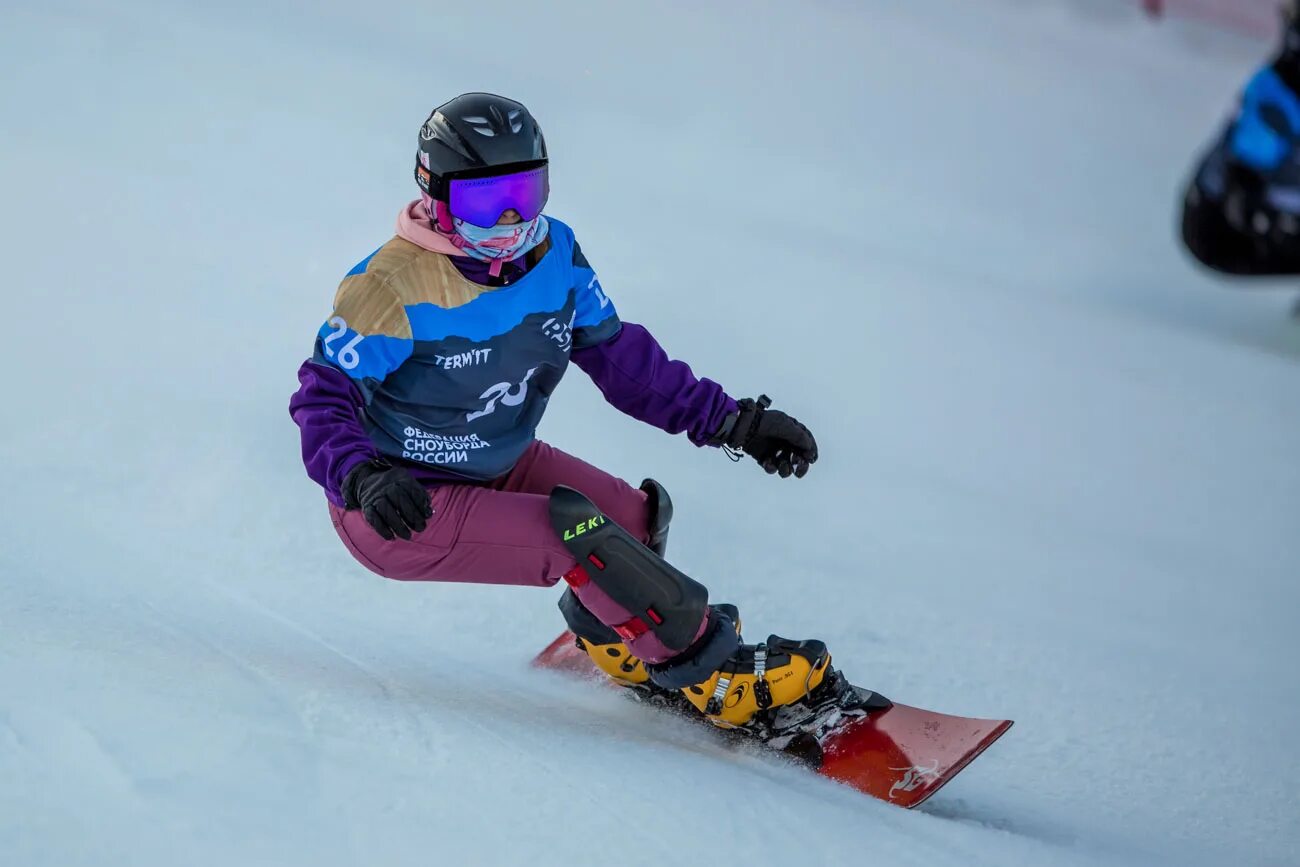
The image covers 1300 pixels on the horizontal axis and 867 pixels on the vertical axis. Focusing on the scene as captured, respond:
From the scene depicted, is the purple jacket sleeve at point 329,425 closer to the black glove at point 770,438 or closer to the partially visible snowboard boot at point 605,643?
the partially visible snowboard boot at point 605,643

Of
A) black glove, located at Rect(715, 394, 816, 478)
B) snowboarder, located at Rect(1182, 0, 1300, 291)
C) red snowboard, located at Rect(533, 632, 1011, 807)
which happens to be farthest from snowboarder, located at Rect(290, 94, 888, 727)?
snowboarder, located at Rect(1182, 0, 1300, 291)

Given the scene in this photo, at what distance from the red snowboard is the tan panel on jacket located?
1375mm

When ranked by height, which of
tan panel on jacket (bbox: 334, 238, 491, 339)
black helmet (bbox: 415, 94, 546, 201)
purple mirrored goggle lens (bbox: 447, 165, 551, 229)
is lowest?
tan panel on jacket (bbox: 334, 238, 491, 339)

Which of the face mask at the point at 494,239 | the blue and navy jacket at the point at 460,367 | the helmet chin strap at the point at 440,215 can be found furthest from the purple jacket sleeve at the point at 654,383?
the helmet chin strap at the point at 440,215

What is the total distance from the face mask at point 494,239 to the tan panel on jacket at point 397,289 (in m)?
0.06

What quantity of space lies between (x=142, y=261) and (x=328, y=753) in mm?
4002

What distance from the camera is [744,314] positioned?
6840 millimetres

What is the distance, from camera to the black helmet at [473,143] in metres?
2.82

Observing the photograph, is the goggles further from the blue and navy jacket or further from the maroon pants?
the maroon pants

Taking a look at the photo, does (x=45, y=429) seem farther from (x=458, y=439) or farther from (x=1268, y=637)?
(x=1268, y=637)

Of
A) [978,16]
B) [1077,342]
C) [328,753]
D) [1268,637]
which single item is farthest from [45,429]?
[978,16]

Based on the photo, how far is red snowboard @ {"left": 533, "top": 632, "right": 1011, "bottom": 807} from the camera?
117 inches

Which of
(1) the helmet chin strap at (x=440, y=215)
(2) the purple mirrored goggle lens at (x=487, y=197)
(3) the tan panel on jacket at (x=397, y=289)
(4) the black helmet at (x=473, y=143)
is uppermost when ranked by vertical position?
(4) the black helmet at (x=473, y=143)

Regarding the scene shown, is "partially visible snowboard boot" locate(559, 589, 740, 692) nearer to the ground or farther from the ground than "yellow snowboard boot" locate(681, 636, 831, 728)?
nearer to the ground
